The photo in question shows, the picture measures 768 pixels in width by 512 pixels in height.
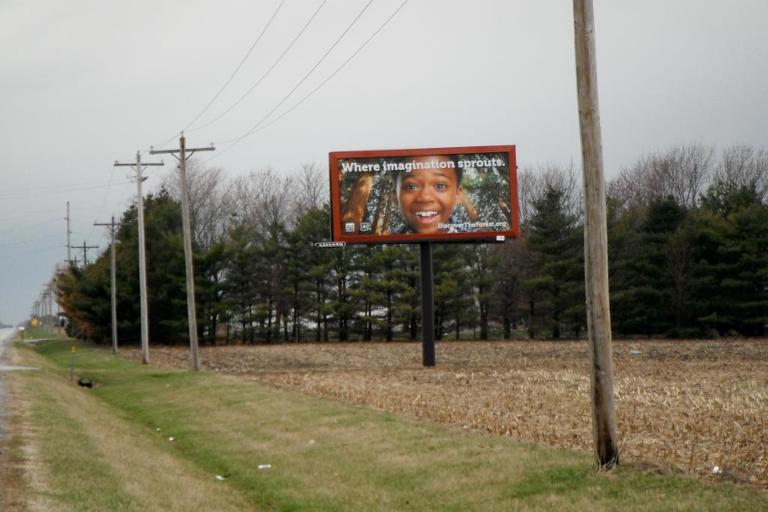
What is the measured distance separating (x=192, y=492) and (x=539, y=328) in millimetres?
59535

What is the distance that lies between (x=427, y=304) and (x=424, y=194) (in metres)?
4.30

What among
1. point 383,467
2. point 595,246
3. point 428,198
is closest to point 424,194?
point 428,198

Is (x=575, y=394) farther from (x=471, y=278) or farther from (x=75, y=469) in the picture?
(x=471, y=278)

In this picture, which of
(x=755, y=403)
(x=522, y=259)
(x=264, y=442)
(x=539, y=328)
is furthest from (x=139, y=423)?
(x=522, y=259)

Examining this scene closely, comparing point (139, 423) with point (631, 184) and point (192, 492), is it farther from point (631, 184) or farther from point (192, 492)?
point (631, 184)

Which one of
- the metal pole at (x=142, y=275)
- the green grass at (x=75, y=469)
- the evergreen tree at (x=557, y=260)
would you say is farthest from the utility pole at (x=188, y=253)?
the evergreen tree at (x=557, y=260)

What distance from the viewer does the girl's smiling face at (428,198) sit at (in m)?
37.5

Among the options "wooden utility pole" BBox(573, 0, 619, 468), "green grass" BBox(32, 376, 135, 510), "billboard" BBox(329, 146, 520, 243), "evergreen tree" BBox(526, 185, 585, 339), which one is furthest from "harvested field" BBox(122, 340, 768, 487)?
"evergreen tree" BBox(526, 185, 585, 339)

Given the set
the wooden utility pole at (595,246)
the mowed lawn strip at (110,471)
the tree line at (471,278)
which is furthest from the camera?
the tree line at (471,278)

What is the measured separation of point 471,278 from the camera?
74.1 metres

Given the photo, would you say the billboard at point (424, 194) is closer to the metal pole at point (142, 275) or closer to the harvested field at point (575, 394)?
the harvested field at point (575, 394)

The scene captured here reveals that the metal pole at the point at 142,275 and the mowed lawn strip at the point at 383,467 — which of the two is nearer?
the mowed lawn strip at the point at 383,467

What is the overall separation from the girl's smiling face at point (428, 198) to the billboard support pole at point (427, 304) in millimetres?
1181

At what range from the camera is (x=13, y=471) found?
14.0m
